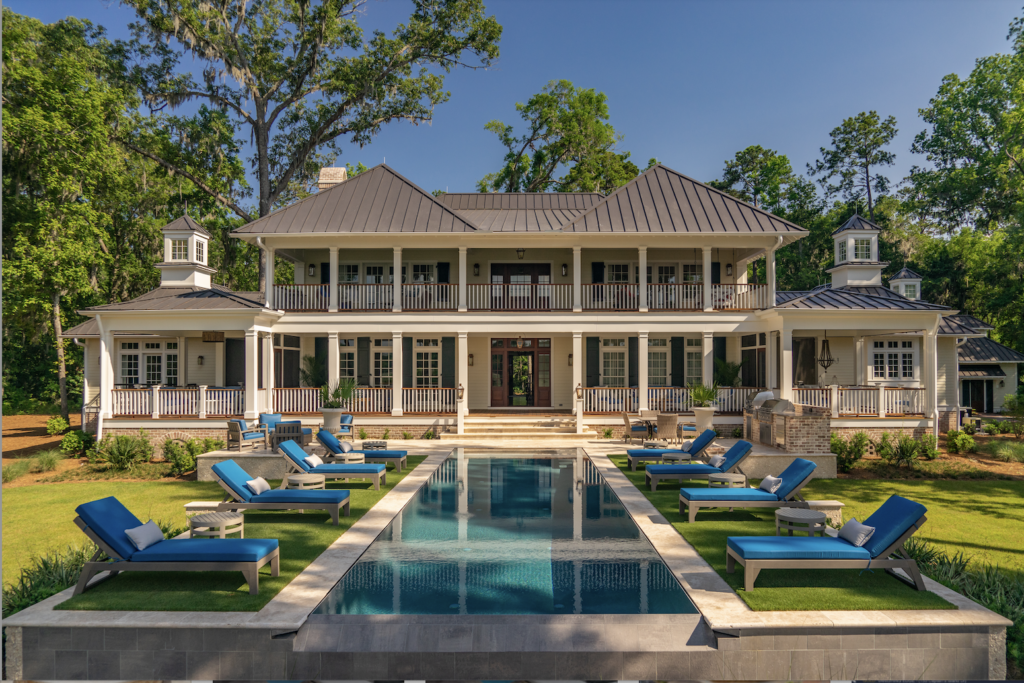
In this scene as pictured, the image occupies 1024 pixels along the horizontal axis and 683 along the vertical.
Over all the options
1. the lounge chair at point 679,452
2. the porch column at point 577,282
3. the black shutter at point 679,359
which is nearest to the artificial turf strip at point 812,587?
the lounge chair at point 679,452

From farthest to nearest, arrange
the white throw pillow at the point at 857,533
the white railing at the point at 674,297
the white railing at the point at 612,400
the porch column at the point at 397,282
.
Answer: the white railing at the point at 674,297, the porch column at the point at 397,282, the white railing at the point at 612,400, the white throw pillow at the point at 857,533

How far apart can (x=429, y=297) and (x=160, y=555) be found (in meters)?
13.7

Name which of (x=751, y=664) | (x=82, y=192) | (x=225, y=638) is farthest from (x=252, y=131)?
(x=751, y=664)

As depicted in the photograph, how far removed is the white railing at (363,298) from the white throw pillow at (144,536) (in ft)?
42.2

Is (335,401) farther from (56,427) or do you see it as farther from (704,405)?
(56,427)

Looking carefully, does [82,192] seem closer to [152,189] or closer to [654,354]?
[152,189]

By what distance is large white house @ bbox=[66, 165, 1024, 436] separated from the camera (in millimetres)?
17188

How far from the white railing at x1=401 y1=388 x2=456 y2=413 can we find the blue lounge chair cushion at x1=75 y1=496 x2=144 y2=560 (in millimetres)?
11973

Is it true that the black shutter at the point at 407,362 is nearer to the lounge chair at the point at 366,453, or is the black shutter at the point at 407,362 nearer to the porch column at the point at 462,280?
the porch column at the point at 462,280

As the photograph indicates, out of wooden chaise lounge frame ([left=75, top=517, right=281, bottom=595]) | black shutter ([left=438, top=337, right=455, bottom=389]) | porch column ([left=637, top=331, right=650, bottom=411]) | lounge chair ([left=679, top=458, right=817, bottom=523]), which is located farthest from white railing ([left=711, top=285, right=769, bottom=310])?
wooden chaise lounge frame ([left=75, top=517, right=281, bottom=595])

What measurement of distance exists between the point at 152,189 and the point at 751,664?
1242 inches

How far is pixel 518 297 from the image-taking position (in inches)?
766

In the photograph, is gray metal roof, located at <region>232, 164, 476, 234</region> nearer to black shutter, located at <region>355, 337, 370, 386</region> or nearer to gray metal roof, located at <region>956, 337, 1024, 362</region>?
black shutter, located at <region>355, 337, 370, 386</region>

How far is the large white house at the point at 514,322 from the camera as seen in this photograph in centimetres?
1719
